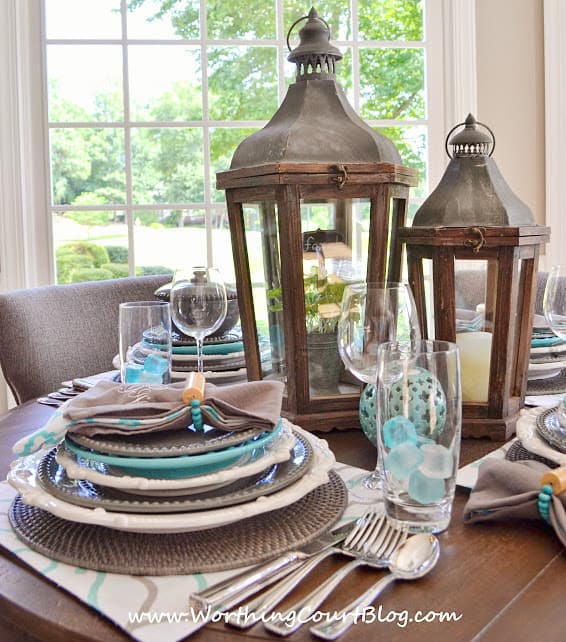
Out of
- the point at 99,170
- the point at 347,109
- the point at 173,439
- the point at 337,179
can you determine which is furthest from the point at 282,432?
the point at 99,170

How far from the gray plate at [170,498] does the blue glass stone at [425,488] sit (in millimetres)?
122

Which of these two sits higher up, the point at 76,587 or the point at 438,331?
the point at 438,331

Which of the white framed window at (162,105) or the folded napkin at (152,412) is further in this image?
the white framed window at (162,105)

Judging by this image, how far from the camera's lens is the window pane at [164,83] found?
2.85 metres

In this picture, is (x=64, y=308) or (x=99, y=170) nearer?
(x=64, y=308)

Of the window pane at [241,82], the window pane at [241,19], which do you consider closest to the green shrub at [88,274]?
the window pane at [241,82]

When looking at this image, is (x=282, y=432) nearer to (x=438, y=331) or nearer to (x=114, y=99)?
(x=438, y=331)

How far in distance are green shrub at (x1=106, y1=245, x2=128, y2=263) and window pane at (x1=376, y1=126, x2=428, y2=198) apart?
1162 mm

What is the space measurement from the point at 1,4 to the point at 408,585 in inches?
108

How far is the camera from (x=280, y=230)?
103 centimetres

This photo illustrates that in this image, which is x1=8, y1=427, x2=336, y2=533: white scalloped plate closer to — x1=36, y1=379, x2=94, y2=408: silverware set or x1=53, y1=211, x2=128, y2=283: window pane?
x1=36, y1=379, x2=94, y2=408: silverware set

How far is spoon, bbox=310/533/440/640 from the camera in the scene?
0.52 m

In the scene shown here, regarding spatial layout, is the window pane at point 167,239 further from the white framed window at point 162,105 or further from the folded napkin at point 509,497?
the folded napkin at point 509,497

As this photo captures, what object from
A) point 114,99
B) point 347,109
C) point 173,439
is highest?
point 114,99
